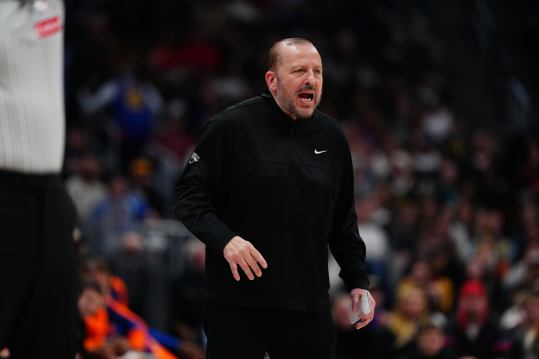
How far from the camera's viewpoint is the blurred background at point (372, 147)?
11742mm

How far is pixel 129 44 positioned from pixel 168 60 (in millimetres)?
786

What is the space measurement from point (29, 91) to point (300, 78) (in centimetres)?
179

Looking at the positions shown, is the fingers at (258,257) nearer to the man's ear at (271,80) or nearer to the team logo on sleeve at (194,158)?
the team logo on sleeve at (194,158)

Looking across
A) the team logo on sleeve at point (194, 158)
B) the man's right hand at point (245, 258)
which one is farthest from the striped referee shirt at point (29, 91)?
the team logo on sleeve at point (194, 158)

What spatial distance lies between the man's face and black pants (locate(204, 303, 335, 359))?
92cm

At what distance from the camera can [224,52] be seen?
18.6 m

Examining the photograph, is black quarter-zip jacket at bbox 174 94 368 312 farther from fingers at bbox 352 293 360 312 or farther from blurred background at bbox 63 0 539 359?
blurred background at bbox 63 0 539 359

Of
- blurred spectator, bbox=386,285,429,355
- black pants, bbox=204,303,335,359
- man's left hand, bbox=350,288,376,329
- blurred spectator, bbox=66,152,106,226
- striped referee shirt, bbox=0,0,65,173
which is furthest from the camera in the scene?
blurred spectator, bbox=66,152,106,226

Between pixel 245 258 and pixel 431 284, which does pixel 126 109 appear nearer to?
pixel 431 284

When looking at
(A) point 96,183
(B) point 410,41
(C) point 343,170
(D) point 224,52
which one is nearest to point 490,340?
(A) point 96,183

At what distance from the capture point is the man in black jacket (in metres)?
4.61

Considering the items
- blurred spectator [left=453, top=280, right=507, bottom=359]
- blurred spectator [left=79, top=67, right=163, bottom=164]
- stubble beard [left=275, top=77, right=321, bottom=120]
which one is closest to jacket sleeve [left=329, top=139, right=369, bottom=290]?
stubble beard [left=275, top=77, right=321, bottom=120]

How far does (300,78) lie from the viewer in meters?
4.72

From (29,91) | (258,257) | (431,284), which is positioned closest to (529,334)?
(431,284)
